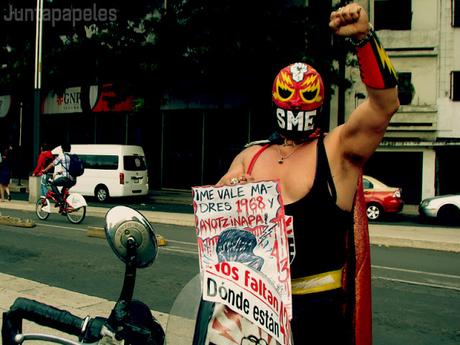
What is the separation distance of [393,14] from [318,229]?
23.0m

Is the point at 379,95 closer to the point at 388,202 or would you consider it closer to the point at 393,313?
the point at 393,313

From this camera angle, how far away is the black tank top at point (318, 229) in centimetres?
232

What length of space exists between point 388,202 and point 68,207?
9105 mm

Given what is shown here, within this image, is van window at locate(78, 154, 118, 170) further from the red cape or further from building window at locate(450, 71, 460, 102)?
the red cape

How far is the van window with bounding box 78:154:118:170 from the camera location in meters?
21.7

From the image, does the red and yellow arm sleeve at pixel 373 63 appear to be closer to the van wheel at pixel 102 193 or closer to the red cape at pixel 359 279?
the red cape at pixel 359 279

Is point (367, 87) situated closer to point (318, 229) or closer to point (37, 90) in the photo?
point (318, 229)

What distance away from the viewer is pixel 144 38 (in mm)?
23312

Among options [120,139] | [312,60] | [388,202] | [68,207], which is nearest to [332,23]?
[68,207]

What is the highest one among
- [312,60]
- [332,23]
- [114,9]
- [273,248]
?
[114,9]

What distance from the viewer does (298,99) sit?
245 cm

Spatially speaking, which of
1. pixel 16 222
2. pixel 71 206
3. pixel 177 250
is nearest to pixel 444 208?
pixel 71 206

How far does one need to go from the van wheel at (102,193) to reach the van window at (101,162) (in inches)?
27.4

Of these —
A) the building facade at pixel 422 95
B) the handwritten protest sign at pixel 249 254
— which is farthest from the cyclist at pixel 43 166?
the handwritten protest sign at pixel 249 254
